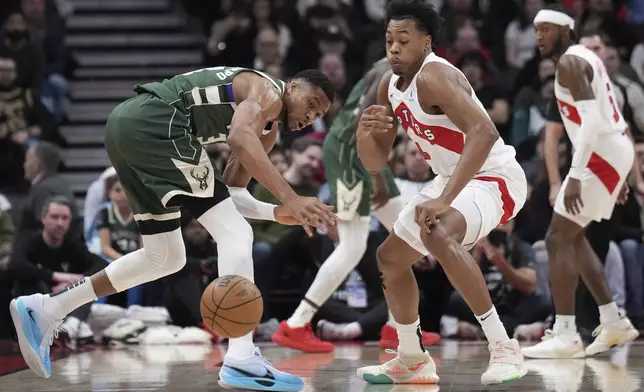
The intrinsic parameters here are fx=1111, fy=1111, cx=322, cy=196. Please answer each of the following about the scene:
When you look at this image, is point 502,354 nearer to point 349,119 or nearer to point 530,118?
point 349,119

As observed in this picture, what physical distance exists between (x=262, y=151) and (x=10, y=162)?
6.13 m

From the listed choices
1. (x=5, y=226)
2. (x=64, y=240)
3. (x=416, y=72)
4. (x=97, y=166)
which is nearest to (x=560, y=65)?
(x=416, y=72)

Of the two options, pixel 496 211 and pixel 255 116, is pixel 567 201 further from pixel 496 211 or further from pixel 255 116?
pixel 255 116

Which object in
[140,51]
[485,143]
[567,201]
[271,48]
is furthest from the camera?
[140,51]

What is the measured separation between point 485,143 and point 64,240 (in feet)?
15.8

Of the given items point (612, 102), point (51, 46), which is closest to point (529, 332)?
point (612, 102)

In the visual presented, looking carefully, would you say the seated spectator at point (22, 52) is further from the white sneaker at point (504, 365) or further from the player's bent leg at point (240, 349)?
the white sneaker at point (504, 365)

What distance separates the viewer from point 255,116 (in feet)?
17.5

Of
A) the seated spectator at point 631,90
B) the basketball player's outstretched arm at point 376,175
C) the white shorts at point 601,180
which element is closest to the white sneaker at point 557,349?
the white shorts at point 601,180

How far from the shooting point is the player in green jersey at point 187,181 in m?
5.49

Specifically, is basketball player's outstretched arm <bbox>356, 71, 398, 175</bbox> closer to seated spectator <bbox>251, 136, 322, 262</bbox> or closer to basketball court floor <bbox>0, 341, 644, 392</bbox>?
basketball court floor <bbox>0, 341, 644, 392</bbox>

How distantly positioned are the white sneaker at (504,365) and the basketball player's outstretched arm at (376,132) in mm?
1134

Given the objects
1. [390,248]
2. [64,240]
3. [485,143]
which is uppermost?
[485,143]

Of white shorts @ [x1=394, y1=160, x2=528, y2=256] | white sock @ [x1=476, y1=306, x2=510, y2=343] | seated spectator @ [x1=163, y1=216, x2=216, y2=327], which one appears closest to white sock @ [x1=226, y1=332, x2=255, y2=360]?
white shorts @ [x1=394, y1=160, x2=528, y2=256]
